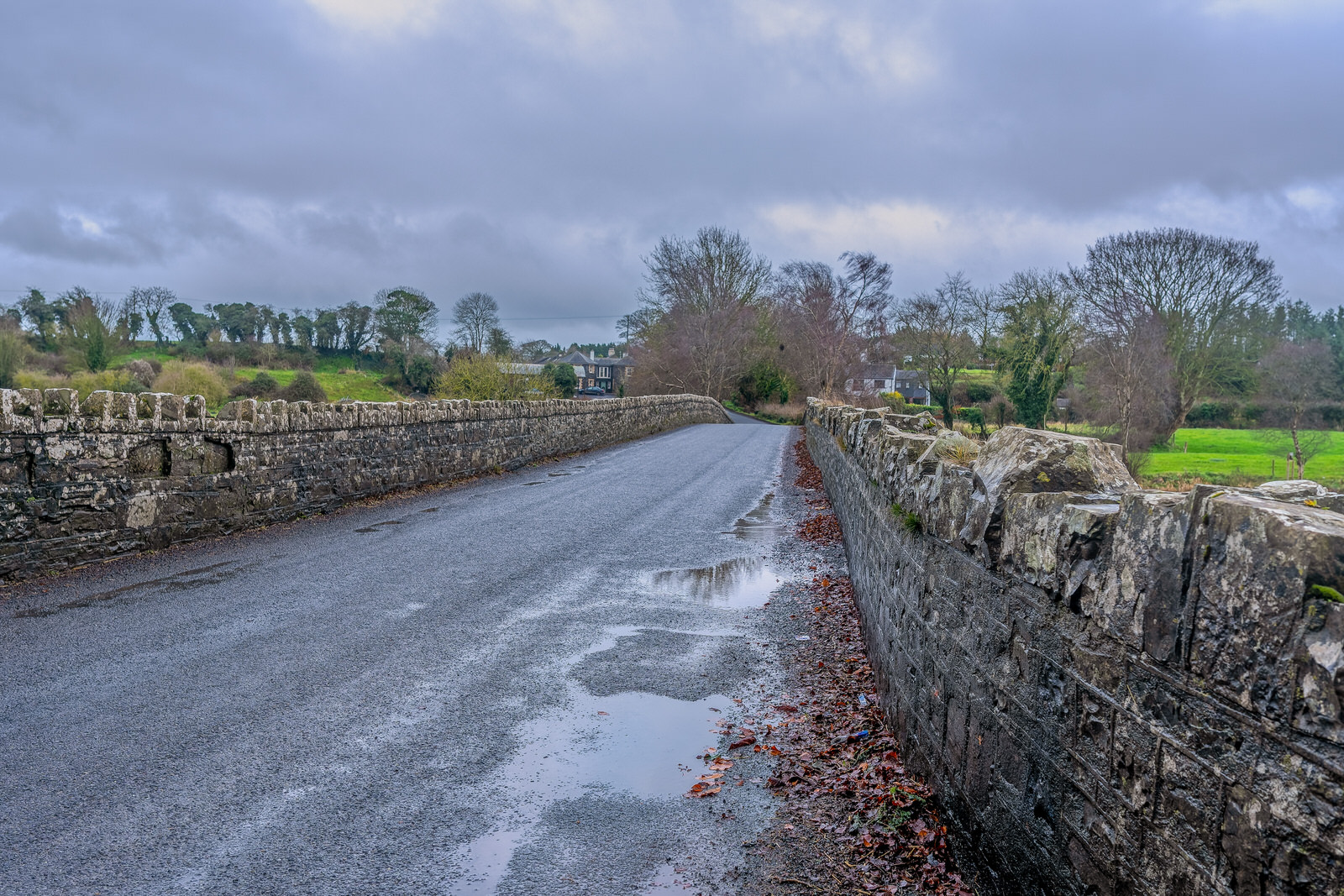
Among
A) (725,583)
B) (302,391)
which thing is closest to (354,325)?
(302,391)

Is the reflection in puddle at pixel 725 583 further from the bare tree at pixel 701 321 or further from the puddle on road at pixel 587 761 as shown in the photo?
the bare tree at pixel 701 321

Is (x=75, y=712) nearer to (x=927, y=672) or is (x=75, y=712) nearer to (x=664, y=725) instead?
(x=664, y=725)

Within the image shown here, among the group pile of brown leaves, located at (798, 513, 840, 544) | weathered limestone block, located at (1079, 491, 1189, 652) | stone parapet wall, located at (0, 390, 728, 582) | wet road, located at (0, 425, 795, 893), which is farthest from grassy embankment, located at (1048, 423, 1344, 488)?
weathered limestone block, located at (1079, 491, 1189, 652)

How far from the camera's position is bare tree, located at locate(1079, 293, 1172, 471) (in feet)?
80.4

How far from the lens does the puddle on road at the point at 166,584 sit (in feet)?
21.0

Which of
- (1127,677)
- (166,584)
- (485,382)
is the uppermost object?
(485,382)

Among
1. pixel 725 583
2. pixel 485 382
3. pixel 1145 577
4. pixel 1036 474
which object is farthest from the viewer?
pixel 485 382

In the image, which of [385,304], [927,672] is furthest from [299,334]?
[927,672]

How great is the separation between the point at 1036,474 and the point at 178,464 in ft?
30.0

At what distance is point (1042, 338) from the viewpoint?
35.4 m

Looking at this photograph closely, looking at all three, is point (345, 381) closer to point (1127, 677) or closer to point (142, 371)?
point (142, 371)

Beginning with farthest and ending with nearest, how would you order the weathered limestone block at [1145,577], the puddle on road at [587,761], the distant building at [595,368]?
the distant building at [595,368], the puddle on road at [587,761], the weathered limestone block at [1145,577]

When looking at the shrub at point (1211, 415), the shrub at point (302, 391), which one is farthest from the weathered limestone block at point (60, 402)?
the shrub at point (302, 391)

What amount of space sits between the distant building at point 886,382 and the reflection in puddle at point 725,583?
39870mm
